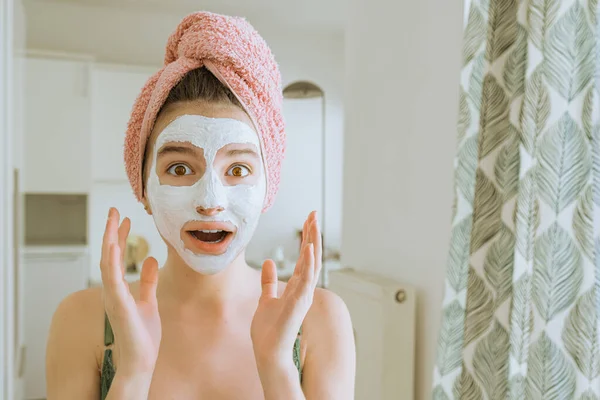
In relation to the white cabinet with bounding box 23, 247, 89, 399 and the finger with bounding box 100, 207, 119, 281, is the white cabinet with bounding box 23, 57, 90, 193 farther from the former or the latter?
the finger with bounding box 100, 207, 119, 281

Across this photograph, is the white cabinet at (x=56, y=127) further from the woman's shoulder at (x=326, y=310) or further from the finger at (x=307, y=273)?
the finger at (x=307, y=273)

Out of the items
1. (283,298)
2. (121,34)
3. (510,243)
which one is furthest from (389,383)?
(121,34)

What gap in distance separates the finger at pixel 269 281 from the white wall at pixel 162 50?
2.70 m

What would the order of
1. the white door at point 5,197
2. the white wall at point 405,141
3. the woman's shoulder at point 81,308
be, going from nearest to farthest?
the woman's shoulder at point 81,308 → the white wall at point 405,141 → the white door at point 5,197

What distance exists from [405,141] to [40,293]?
95.0 inches

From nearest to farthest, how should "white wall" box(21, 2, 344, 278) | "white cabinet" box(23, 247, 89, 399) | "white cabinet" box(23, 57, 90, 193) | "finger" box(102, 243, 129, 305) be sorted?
"finger" box(102, 243, 129, 305)
"white cabinet" box(23, 247, 89, 399)
"white cabinet" box(23, 57, 90, 193)
"white wall" box(21, 2, 344, 278)

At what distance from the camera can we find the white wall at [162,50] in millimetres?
3369

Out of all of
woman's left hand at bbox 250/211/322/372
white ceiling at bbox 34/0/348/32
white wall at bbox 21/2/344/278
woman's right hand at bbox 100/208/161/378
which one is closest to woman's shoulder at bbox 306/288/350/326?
woman's left hand at bbox 250/211/322/372

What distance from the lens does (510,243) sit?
97cm

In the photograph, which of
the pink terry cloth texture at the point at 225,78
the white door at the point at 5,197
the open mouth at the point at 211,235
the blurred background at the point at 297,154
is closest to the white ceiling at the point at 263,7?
the blurred background at the point at 297,154

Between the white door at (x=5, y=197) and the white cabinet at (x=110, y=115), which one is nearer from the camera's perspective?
the white door at (x=5, y=197)

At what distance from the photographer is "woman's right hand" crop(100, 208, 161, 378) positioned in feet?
1.90

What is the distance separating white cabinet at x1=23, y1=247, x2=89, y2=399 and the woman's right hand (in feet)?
8.13

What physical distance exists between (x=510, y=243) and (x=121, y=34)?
3.19 m
